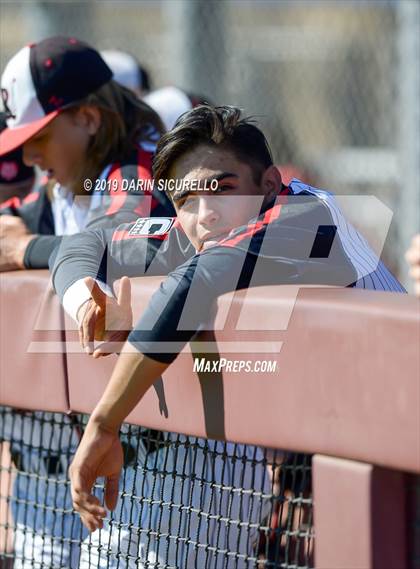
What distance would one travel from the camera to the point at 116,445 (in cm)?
190

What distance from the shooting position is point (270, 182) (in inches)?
82.4

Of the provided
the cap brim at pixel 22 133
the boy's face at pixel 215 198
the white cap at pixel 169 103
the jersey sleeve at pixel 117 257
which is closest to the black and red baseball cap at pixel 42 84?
the cap brim at pixel 22 133

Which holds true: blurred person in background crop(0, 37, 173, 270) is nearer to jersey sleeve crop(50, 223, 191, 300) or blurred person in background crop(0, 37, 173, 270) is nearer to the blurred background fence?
jersey sleeve crop(50, 223, 191, 300)

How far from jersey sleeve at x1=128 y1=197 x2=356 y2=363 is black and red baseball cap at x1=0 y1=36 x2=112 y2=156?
1210 millimetres

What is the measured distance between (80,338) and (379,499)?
2.28 feet

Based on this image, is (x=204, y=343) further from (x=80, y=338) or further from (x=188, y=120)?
(x=188, y=120)

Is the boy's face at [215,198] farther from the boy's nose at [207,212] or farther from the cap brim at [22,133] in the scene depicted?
the cap brim at [22,133]

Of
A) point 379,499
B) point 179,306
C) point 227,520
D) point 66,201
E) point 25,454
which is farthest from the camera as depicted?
point 66,201

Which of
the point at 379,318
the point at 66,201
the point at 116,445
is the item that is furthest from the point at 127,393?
the point at 66,201

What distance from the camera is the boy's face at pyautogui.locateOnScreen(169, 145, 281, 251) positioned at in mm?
2008

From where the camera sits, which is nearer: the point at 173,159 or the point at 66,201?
the point at 173,159

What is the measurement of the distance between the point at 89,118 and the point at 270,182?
41.1 inches

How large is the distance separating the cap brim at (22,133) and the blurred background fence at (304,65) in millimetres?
2771

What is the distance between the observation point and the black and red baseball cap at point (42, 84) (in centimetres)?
295
